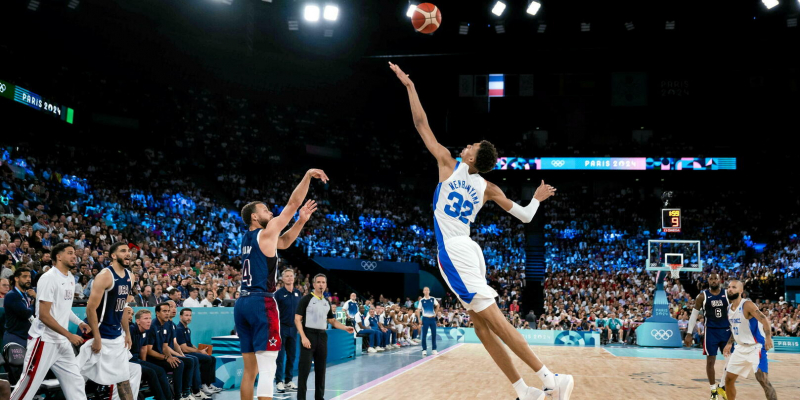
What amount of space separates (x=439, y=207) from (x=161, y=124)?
1076 inches

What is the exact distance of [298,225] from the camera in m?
5.90

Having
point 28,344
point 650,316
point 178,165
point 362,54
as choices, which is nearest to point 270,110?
point 178,165

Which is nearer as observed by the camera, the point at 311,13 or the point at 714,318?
the point at 714,318

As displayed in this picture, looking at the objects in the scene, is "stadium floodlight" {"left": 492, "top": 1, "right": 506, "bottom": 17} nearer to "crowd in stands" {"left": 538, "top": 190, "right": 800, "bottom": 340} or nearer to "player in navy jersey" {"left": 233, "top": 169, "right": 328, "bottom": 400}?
"crowd in stands" {"left": 538, "top": 190, "right": 800, "bottom": 340}

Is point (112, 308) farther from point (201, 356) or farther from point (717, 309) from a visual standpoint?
point (717, 309)

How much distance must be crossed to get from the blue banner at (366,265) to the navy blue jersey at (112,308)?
20312mm

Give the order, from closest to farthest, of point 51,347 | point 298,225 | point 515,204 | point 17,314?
point 515,204, point 298,225, point 51,347, point 17,314

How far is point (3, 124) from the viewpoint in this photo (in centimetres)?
2344

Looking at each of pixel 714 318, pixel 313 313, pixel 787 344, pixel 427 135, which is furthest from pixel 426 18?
pixel 787 344

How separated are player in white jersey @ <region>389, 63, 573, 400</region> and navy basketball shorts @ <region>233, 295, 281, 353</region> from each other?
1543 mm

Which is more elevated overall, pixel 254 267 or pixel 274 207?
pixel 274 207

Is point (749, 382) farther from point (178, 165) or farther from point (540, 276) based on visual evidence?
point (178, 165)

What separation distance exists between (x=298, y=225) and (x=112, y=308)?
7.60 ft

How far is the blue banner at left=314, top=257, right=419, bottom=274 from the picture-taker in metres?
27.3
